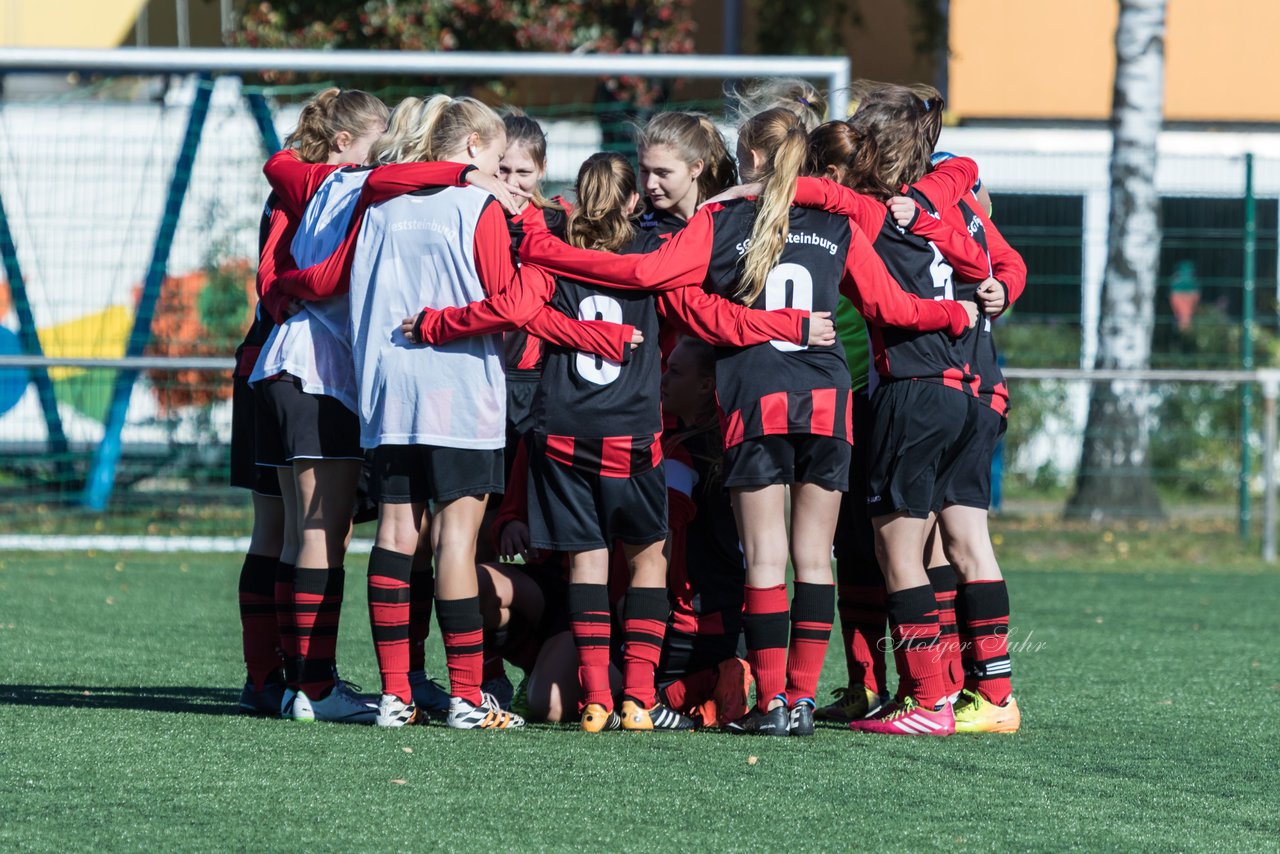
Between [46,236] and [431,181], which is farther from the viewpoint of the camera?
[46,236]

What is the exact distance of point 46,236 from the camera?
10672mm

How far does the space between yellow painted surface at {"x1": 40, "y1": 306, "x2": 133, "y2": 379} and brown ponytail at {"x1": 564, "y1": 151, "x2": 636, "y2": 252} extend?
23.4 feet

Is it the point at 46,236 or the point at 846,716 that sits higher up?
the point at 46,236

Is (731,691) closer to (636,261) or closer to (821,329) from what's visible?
(821,329)

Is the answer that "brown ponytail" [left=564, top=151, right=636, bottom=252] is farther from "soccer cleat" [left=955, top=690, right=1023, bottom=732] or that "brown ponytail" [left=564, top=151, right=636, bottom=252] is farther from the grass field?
"soccer cleat" [left=955, top=690, right=1023, bottom=732]

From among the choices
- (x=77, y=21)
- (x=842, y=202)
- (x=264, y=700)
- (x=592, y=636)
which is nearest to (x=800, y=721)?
(x=592, y=636)

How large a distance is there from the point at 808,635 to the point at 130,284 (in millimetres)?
7650

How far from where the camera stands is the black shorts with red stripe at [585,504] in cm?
425

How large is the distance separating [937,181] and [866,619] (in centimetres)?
129

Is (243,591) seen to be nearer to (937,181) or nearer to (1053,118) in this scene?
(937,181)

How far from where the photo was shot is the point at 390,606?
14.0 feet

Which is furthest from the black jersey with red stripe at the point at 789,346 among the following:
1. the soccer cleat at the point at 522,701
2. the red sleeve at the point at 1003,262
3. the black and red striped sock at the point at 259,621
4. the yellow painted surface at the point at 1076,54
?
the yellow painted surface at the point at 1076,54

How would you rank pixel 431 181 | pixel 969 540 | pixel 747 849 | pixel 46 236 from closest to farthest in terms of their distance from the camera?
pixel 747 849, pixel 431 181, pixel 969 540, pixel 46 236

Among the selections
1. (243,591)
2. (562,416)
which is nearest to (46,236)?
(243,591)
